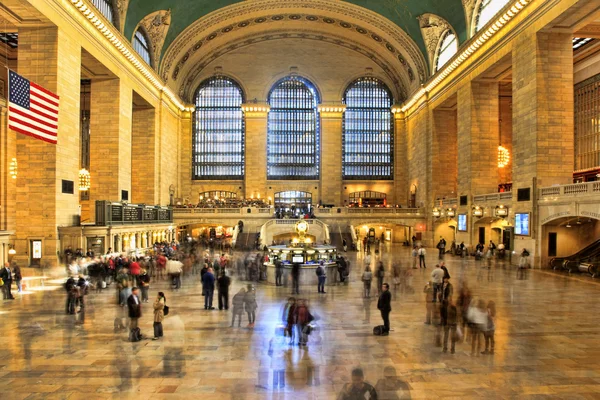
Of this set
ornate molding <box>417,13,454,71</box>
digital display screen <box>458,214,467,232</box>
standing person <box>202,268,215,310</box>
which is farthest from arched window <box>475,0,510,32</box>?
standing person <box>202,268,215,310</box>

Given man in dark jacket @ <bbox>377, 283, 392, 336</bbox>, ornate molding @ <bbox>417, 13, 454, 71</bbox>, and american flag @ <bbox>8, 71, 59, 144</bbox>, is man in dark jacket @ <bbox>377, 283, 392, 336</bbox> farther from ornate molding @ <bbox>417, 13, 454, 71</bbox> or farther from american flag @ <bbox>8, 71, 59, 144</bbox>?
ornate molding @ <bbox>417, 13, 454, 71</bbox>

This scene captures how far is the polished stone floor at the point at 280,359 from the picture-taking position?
6602 millimetres

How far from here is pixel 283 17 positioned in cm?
4153

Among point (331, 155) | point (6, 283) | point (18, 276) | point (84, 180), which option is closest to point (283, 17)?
point (331, 155)

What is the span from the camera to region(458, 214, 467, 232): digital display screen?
30.2 m

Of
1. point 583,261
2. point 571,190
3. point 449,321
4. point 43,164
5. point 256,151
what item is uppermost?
point 256,151

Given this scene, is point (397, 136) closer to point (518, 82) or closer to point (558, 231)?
point (518, 82)

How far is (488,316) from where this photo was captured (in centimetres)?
818

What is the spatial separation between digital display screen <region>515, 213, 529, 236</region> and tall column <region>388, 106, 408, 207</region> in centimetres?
2316

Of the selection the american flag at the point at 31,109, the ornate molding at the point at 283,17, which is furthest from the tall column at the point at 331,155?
the american flag at the point at 31,109

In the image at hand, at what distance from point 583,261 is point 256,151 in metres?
31.7

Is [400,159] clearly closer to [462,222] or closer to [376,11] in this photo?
[376,11]

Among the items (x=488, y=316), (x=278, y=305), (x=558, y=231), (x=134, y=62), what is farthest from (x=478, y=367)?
(x=134, y=62)

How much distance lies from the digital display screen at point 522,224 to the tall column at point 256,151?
27106 mm
